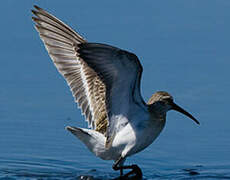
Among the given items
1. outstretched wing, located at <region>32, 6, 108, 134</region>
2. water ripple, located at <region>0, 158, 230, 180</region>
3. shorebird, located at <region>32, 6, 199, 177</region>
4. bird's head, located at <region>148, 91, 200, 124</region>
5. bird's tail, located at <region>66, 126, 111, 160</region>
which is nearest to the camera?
shorebird, located at <region>32, 6, 199, 177</region>

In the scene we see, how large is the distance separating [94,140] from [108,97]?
0.61 metres

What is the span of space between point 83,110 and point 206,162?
1646 millimetres

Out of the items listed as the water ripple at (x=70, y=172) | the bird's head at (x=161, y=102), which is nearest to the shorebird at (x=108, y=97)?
the bird's head at (x=161, y=102)

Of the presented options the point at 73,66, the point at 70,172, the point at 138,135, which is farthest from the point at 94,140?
the point at 73,66

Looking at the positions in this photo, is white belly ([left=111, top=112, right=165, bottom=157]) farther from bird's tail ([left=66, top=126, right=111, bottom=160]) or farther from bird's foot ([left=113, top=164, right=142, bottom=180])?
bird's foot ([left=113, top=164, right=142, bottom=180])

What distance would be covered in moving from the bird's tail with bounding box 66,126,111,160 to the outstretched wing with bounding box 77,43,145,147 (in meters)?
0.08

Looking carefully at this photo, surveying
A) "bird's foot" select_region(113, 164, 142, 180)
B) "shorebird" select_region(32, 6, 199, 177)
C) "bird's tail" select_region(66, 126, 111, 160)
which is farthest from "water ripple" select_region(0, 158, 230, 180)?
"bird's tail" select_region(66, 126, 111, 160)

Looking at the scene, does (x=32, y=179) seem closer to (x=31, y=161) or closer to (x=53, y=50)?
(x=31, y=161)

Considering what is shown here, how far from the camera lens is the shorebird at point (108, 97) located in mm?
9742

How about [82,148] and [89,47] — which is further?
[82,148]

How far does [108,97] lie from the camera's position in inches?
404

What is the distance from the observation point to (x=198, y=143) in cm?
1196

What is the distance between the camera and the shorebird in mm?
9742

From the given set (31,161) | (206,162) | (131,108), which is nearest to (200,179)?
(206,162)
